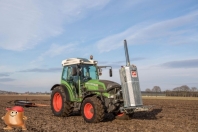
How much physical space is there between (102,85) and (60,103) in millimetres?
2996

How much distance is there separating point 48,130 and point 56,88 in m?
4.39

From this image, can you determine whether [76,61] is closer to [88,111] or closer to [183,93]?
[88,111]

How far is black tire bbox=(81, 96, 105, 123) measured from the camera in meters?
9.37

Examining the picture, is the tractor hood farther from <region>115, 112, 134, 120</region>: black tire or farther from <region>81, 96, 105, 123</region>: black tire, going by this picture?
<region>115, 112, 134, 120</region>: black tire

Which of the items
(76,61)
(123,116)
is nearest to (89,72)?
(76,61)

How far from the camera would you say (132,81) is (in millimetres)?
9633

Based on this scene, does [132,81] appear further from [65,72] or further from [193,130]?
[65,72]

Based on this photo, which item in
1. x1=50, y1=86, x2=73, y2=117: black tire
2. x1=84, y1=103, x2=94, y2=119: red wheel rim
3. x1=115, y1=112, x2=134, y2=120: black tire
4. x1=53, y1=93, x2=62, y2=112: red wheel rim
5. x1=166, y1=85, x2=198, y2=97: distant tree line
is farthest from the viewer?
x1=166, y1=85, x2=198, y2=97: distant tree line

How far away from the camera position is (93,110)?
9.58 meters

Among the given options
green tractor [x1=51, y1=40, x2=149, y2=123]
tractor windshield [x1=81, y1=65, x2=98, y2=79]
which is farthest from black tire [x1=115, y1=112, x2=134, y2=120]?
tractor windshield [x1=81, y1=65, x2=98, y2=79]

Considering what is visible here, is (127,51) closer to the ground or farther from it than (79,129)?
farther from it

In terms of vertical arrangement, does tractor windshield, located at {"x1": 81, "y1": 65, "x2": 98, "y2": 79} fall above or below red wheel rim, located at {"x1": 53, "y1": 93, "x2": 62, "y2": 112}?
above

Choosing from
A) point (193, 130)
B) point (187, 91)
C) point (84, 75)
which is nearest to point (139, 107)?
point (193, 130)

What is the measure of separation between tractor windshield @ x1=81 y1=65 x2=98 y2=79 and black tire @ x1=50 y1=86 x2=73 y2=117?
1.33 m
